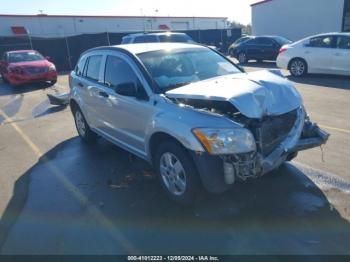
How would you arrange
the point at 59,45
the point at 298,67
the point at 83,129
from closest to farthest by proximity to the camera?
the point at 83,129
the point at 298,67
the point at 59,45

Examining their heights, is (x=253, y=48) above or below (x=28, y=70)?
above

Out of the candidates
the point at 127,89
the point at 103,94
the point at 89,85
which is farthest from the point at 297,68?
the point at 127,89

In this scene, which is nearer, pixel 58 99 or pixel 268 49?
pixel 58 99

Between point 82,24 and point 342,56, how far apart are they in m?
28.1

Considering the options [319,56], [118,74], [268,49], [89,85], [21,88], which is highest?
[118,74]

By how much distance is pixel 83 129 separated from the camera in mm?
6586

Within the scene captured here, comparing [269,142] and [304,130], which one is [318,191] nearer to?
[304,130]

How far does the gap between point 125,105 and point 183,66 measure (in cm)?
97

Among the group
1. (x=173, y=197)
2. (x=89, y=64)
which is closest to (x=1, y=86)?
(x=89, y=64)

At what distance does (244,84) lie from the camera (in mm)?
3857

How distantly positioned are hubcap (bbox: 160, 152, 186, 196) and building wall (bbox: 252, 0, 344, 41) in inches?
926

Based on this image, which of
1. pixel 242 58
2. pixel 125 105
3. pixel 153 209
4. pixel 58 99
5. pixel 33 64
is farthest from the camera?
pixel 242 58

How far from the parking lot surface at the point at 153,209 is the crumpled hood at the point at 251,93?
108 centimetres

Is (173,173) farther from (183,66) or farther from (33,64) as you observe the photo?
(33,64)
